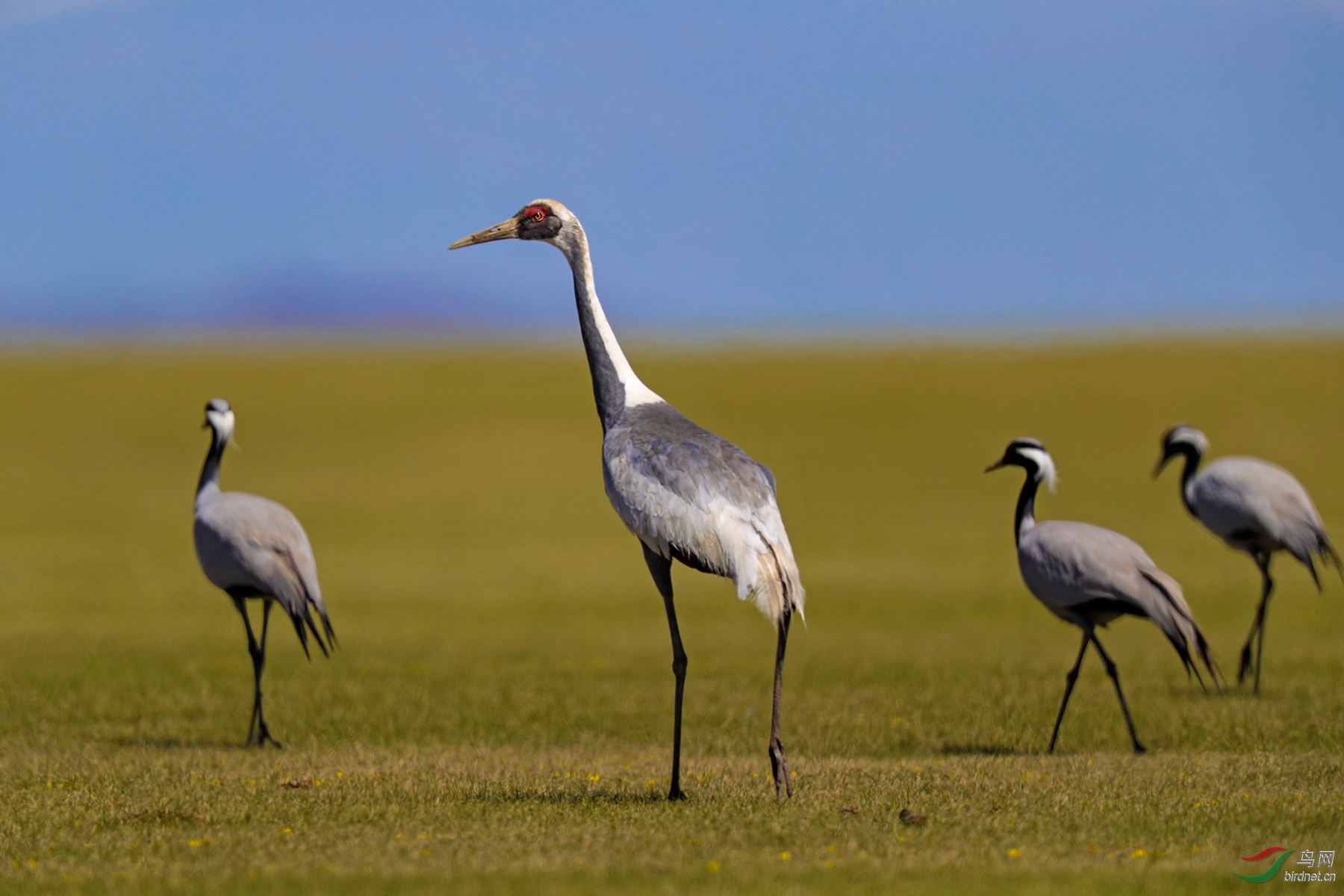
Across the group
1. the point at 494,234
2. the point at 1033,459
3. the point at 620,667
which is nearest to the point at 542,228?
the point at 494,234

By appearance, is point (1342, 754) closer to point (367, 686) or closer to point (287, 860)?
point (287, 860)

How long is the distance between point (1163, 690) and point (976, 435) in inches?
1259

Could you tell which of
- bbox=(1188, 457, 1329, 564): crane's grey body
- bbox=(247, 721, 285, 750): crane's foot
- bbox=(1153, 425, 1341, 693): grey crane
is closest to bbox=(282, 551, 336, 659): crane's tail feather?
bbox=(247, 721, 285, 750): crane's foot

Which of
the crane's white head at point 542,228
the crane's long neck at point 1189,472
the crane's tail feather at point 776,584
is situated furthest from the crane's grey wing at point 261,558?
the crane's long neck at point 1189,472

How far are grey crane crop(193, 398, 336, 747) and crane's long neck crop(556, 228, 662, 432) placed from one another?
3649 millimetres

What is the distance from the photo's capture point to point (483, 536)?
35500 millimetres

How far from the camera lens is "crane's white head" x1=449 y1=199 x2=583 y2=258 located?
10227 millimetres

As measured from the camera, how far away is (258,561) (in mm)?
12383

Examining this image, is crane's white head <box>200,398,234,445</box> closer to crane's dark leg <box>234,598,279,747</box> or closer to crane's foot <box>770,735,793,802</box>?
crane's dark leg <box>234,598,279,747</box>

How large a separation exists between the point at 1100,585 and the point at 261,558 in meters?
6.65

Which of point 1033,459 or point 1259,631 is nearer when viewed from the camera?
point 1033,459

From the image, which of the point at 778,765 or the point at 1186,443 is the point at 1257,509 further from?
the point at 778,765

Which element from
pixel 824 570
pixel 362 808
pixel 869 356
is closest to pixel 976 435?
pixel 869 356

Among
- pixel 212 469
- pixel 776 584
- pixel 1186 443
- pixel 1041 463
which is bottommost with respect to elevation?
Result: pixel 776 584
